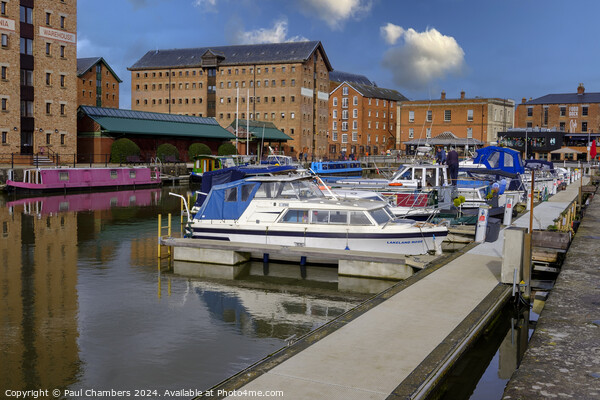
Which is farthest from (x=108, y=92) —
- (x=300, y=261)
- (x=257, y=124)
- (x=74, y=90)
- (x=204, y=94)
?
(x=300, y=261)

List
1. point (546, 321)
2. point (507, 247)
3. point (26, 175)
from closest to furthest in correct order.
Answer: point (546, 321), point (507, 247), point (26, 175)

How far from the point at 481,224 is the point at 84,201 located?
30770 mm

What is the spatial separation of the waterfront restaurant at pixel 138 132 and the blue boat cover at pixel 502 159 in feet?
131

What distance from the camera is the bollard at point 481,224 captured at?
2216cm

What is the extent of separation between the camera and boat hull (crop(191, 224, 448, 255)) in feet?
66.0

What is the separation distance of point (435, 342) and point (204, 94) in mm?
100698

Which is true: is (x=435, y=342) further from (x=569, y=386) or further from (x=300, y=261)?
(x=300, y=261)

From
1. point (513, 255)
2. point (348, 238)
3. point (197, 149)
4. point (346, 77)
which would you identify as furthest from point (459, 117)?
point (513, 255)

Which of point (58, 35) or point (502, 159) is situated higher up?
point (58, 35)

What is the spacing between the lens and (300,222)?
2120 cm

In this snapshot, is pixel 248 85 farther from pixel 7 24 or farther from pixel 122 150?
pixel 7 24

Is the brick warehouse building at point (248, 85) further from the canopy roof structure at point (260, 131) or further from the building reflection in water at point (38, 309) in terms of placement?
the building reflection in water at point (38, 309)

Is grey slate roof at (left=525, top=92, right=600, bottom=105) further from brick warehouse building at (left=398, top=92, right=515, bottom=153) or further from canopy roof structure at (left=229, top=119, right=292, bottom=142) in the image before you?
canopy roof structure at (left=229, top=119, right=292, bottom=142)

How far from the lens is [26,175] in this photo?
4953 centimetres
